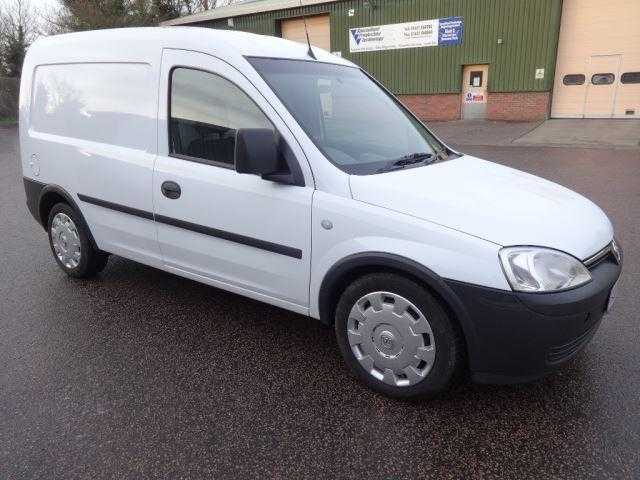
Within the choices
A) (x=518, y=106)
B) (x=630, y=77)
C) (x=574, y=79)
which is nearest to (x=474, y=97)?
(x=518, y=106)

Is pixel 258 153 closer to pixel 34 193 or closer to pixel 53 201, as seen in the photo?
pixel 53 201

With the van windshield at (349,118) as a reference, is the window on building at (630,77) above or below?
above

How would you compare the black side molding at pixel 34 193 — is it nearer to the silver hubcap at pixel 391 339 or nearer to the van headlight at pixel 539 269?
the silver hubcap at pixel 391 339

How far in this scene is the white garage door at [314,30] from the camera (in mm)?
22672

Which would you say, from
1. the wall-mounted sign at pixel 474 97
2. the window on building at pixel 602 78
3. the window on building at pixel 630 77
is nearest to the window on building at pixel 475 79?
the wall-mounted sign at pixel 474 97

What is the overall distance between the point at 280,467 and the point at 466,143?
14.3 meters

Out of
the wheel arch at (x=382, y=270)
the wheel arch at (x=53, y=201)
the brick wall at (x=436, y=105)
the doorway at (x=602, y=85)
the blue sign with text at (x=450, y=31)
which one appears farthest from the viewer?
the brick wall at (x=436, y=105)

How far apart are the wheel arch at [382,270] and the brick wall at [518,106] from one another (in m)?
18.3

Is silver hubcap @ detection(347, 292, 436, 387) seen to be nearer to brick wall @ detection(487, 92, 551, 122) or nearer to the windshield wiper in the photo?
the windshield wiper

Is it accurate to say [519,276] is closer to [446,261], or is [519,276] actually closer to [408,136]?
[446,261]

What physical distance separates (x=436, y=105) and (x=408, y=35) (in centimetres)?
301

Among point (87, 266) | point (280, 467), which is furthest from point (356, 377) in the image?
point (87, 266)

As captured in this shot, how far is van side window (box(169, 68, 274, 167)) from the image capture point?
3.01 meters

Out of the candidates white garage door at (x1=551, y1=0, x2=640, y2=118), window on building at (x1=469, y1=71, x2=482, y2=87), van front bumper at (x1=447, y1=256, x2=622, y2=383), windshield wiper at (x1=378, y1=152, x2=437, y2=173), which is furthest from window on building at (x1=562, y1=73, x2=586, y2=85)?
van front bumper at (x1=447, y1=256, x2=622, y2=383)
